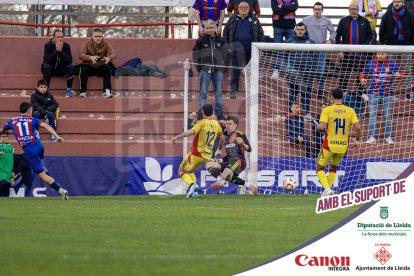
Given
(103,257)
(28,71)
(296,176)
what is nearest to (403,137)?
(296,176)

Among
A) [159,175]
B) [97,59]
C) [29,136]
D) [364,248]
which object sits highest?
[97,59]

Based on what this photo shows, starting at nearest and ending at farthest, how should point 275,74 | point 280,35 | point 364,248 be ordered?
point 364,248
point 275,74
point 280,35

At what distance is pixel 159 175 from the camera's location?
69.8 ft

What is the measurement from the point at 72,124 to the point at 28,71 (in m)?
2.27

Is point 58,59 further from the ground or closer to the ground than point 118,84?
further from the ground

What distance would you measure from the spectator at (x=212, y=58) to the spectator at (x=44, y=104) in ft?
10.2

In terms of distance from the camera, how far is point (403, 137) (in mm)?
22547

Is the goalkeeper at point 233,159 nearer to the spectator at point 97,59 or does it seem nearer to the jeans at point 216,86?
the jeans at point 216,86

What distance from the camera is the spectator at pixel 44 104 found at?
21672 millimetres

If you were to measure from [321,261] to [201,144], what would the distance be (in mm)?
9815

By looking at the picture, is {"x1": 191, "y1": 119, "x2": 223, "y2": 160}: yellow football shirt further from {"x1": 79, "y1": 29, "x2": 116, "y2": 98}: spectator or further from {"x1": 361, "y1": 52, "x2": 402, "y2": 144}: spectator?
{"x1": 79, "y1": 29, "x2": 116, "y2": 98}: spectator

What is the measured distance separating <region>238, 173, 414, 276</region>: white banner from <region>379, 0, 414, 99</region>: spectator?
1400 centimetres

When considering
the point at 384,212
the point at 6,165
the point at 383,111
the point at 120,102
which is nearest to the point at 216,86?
the point at 120,102

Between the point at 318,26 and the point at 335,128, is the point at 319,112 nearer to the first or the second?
the point at 318,26
